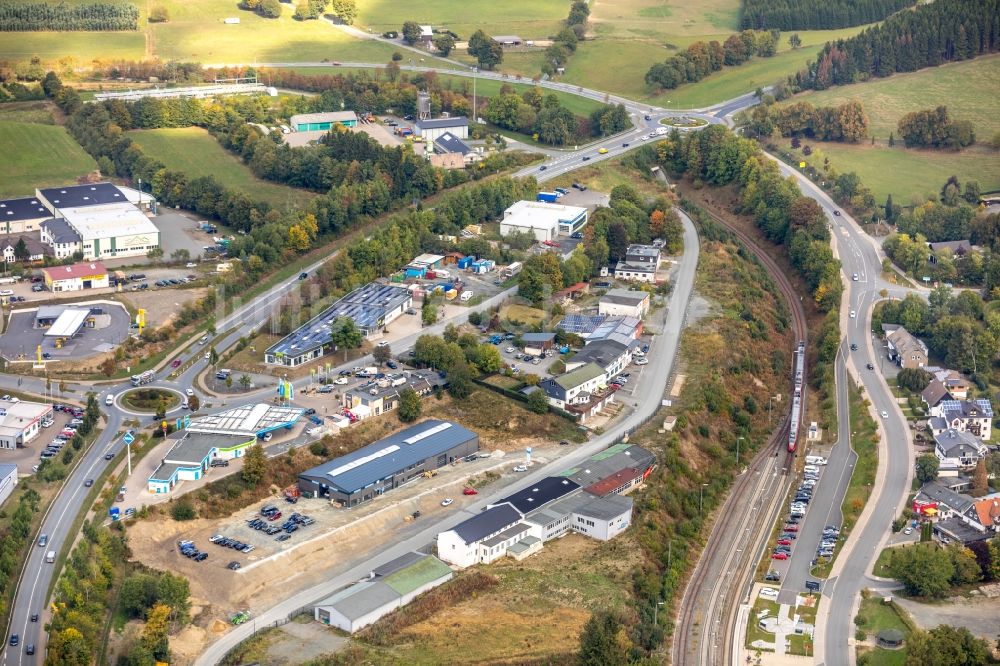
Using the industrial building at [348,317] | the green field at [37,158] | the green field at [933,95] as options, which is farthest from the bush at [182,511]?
the green field at [933,95]

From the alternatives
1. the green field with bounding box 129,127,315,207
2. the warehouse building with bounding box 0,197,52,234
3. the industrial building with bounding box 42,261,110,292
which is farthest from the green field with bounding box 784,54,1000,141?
the industrial building with bounding box 42,261,110,292

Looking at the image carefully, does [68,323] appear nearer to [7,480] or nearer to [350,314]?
[350,314]

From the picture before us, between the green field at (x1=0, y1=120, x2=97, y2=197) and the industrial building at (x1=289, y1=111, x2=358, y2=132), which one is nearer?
the green field at (x1=0, y1=120, x2=97, y2=197)

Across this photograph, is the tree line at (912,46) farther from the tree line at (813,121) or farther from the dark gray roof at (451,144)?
the dark gray roof at (451,144)

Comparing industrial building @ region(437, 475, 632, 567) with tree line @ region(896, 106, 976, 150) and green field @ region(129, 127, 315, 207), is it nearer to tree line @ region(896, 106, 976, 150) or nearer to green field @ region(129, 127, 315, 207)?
green field @ region(129, 127, 315, 207)

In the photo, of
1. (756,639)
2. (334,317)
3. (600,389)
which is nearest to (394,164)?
(334,317)

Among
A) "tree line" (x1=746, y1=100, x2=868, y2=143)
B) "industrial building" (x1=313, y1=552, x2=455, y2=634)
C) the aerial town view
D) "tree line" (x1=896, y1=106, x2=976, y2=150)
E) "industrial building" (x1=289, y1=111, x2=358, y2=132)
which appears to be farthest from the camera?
"tree line" (x1=746, y1=100, x2=868, y2=143)
